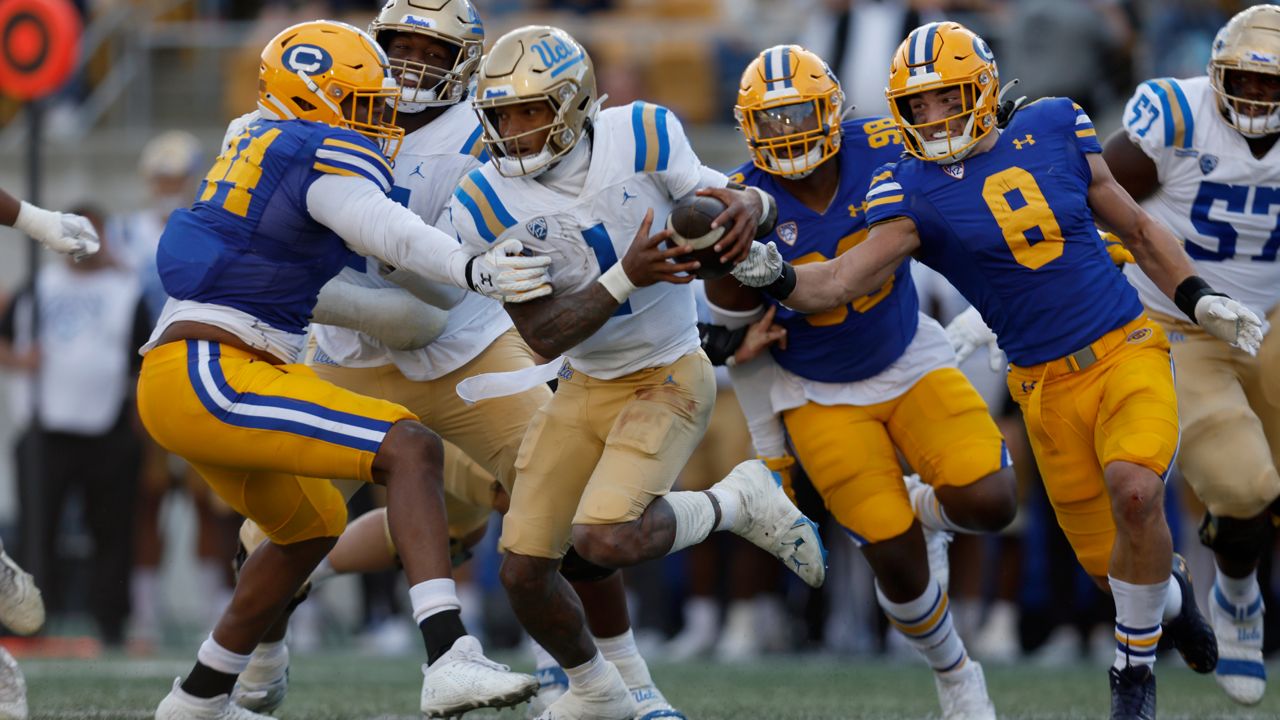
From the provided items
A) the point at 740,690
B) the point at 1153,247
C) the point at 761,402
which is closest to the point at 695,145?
the point at 740,690

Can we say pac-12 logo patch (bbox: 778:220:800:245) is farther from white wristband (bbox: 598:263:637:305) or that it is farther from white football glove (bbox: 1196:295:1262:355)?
white football glove (bbox: 1196:295:1262:355)

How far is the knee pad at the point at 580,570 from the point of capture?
5.39 m

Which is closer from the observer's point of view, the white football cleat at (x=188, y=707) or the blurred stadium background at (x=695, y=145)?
the white football cleat at (x=188, y=707)

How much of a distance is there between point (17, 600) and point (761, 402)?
2.43m

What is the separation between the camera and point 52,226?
17.3ft

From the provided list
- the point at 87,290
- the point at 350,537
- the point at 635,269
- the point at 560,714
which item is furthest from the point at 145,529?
the point at 635,269

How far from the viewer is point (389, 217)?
15.7 ft

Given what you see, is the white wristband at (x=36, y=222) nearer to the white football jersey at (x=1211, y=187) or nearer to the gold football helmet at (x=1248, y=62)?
the white football jersey at (x=1211, y=187)

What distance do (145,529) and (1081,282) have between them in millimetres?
6640

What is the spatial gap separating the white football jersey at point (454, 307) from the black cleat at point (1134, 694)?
2.25m

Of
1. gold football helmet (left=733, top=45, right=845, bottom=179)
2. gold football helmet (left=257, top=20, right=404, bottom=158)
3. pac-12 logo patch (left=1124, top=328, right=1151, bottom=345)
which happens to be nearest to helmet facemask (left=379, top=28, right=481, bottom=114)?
gold football helmet (left=257, top=20, right=404, bottom=158)

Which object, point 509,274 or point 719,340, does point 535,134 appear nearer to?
point 509,274

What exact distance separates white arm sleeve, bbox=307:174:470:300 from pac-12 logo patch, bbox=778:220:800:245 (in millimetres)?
1309

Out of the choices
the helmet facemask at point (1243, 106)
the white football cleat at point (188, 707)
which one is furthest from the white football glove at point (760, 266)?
the white football cleat at point (188, 707)
